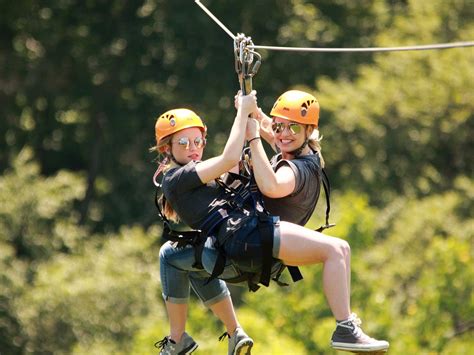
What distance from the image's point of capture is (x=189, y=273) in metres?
9.25

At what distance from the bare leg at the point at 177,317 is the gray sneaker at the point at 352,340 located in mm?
1100

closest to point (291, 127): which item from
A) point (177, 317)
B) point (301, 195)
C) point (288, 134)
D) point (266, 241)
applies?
point (288, 134)

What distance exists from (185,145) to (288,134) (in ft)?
1.82

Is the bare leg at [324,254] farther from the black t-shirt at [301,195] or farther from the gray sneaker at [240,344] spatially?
the gray sneaker at [240,344]

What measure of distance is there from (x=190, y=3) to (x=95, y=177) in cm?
445

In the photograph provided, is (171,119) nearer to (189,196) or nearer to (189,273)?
(189,196)

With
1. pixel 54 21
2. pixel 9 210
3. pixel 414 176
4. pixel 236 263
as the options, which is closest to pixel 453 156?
pixel 414 176

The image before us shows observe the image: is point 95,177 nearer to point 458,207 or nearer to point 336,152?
point 336,152

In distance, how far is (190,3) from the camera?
1287 inches

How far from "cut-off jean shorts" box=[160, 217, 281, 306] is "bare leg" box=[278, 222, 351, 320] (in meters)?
Answer: 0.28

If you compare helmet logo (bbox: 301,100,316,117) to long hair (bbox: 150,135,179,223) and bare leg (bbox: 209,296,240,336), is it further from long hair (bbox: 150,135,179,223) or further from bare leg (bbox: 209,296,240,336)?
bare leg (bbox: 209,296,240,336)

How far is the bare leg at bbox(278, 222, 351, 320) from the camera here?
8.43 m

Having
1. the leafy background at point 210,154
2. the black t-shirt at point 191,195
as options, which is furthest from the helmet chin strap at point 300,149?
the leafy background at point 210,154

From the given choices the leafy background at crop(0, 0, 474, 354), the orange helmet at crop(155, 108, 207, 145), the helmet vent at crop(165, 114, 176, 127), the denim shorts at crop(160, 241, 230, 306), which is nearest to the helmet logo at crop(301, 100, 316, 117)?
the orange helmet at crop(155, 108, 207, 145)
